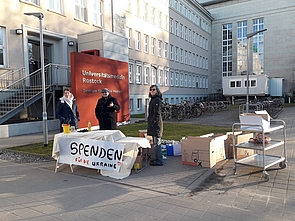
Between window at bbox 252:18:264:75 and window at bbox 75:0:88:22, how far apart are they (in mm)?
38306

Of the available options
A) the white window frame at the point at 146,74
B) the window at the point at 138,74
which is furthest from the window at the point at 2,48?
the white window frame at the point at 146,74

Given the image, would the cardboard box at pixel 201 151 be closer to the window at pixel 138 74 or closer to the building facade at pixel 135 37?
the building facade at pixel 135 37

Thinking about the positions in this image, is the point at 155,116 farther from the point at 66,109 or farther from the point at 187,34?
the point at 187,34

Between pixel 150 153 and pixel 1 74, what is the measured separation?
10.5m

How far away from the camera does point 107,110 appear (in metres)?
7.01

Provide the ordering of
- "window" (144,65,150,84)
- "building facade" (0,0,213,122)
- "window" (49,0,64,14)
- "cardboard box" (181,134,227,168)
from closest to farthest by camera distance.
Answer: "cardboard box" (181,134,227,168)
"building facade" (0,0,213,122)
"window" (49,0,64,14)
"window" (144,65,150,84)

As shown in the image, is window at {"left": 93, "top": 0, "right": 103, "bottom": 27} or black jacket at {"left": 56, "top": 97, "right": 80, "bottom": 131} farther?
window at {"left": 93, "top": 0, "right": 103, "bottom": 27}

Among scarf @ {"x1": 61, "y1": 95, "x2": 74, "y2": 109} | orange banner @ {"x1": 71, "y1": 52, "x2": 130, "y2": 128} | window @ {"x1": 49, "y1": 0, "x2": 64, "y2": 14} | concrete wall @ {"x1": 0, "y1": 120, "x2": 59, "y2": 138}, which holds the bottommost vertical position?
concrete wall @ {"x1": 0, "y1": 120, "x2": 59, "y2": 138}

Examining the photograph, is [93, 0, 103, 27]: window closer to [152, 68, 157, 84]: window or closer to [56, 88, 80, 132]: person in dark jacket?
[152, 68, 157, 84]: window

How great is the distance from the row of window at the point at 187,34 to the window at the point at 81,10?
18.2 metres

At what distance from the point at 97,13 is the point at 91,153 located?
54.6 ft

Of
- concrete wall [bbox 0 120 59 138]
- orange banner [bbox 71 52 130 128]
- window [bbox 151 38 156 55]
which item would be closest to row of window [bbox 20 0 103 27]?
orange banner [bbox 71 52 130 128]

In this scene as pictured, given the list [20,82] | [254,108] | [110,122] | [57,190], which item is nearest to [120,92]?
[20,82]

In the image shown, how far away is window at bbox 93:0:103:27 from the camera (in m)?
19.7
